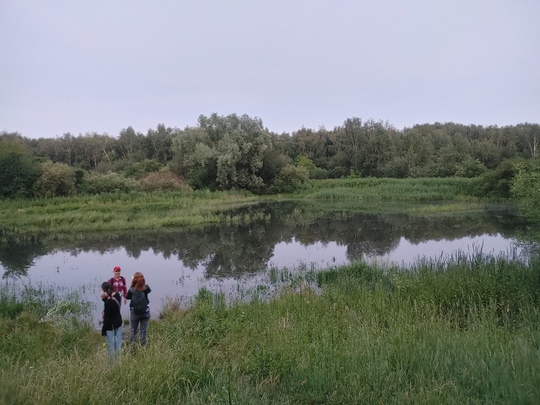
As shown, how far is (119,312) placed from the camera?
25.1 ft

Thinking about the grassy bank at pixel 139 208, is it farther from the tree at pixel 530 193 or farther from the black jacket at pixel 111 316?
the black jacket at pixel 111 316

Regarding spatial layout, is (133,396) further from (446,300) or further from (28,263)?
(28,263)

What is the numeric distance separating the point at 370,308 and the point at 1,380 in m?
6.51

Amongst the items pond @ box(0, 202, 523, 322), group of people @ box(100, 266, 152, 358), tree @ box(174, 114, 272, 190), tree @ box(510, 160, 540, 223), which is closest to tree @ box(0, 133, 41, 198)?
pond @ box(0, 202, 523, 322)

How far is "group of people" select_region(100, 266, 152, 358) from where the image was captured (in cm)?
A: 745

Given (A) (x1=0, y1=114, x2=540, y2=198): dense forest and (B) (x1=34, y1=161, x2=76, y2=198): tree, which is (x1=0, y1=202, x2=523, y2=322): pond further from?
(B) (x1=34, y1=161, x2=76, y2=198): tree

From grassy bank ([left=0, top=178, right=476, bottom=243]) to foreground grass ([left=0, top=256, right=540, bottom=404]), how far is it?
865 inches

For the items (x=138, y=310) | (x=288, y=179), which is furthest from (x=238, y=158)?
(x=138, y=310)

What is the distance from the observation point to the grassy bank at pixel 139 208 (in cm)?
2938

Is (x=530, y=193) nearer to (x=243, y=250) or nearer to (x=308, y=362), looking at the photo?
(x=243, y=250)

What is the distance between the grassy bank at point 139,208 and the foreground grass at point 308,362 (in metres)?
22.0

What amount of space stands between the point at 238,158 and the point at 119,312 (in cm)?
4871

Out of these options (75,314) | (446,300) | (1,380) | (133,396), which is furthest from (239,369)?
(75,314)

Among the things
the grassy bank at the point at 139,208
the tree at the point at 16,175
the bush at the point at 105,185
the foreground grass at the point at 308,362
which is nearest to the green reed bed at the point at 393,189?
the grassy bank at the point at 139,208
